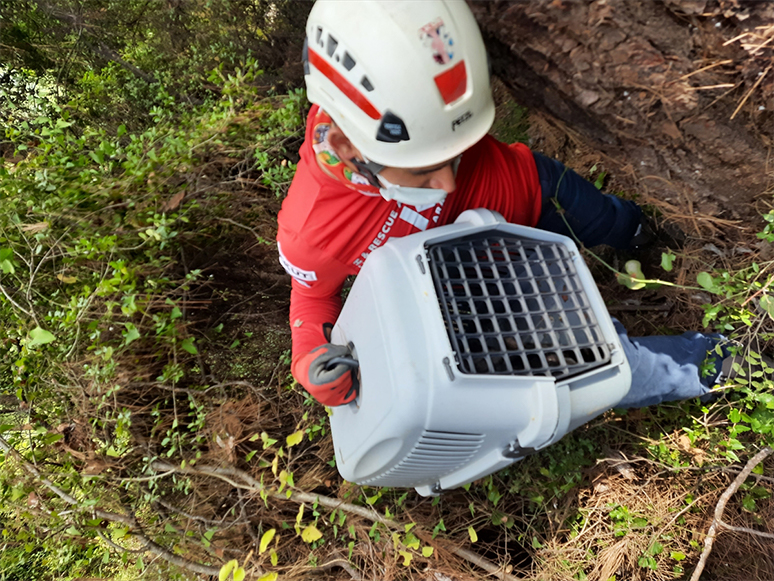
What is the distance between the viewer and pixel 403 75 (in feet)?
3.28

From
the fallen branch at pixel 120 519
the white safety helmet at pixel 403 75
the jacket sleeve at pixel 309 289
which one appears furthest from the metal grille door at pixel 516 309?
the fallen branch at pixel 120 519

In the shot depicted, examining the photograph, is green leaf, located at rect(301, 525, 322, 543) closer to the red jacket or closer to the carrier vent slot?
the carrier vent slot

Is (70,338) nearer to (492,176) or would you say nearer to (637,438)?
(492,176)

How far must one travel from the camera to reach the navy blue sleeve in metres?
1.51

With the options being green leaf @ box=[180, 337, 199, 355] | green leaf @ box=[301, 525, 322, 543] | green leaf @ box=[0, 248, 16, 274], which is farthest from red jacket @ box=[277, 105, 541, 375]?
green leaf @ box=[0, 248, 16, 274]

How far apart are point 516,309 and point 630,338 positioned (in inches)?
23.2

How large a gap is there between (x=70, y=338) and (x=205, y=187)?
912mm

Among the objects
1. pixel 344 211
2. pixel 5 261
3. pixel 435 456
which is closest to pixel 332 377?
pixel 435 456

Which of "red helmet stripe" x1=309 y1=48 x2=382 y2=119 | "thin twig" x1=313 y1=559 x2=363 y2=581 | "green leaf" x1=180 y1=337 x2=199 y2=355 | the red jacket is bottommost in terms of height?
"thin twig" x1=313 y1=559 x2=363 y2=581

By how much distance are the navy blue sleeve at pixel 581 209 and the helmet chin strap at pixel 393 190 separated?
0.50 meters

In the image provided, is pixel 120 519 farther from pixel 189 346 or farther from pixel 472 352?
pixel 472 352

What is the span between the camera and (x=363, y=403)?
122 cm

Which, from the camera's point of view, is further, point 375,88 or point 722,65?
point 722,65

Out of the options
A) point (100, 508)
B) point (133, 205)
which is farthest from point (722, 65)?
point (100, 508)
